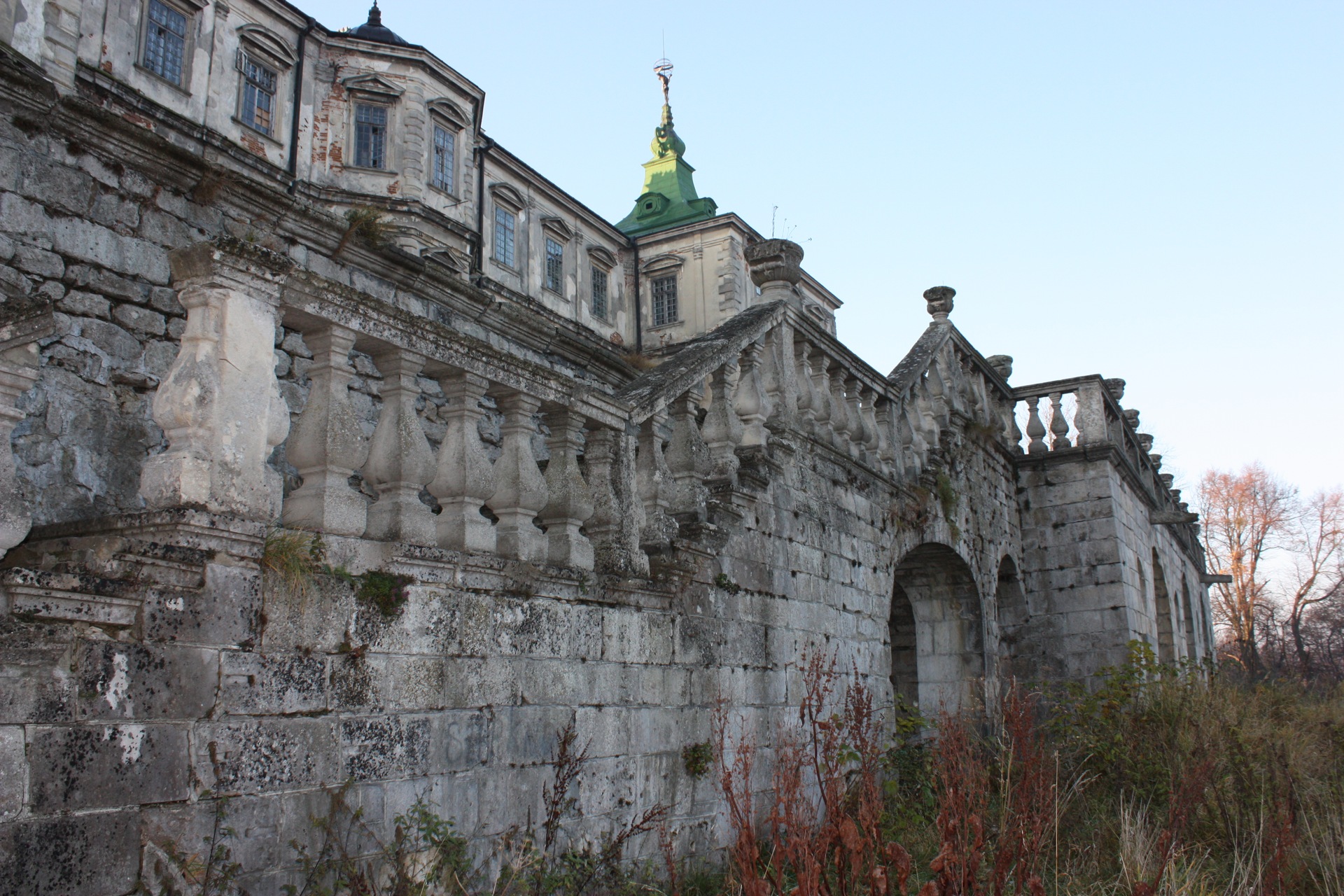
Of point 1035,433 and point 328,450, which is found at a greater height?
point 1035,433

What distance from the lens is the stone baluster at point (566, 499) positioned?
463 cm

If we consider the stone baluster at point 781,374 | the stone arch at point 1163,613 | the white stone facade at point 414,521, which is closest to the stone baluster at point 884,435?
the white stone facade at point 414,521

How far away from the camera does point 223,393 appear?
3234mm

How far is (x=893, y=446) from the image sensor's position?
8492 millimetres

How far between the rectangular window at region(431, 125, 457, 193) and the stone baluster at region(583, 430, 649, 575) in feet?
66.4

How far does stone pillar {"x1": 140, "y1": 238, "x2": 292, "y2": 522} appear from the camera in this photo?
3.12 meters

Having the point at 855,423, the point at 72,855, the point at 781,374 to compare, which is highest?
the point at 781,374

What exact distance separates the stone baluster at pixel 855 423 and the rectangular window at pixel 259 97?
59.0ft

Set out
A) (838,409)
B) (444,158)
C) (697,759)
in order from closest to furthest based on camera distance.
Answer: (697,759) → (838,409) → (444,158)

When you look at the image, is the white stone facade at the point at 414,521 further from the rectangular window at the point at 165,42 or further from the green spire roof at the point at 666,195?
the green spire roof at the point at 666,195

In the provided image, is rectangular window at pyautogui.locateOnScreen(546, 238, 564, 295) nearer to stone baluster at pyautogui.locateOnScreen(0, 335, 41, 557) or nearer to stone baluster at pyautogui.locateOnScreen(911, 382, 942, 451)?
stone baluster at pyautogui.locateOnScreen(911, 382, 942, 451)

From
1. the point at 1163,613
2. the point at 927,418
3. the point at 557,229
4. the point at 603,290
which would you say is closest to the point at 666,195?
the point at 603,290

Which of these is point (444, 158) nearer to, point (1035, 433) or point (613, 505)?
point (1035, 433)

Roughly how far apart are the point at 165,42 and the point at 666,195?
60.5ft
